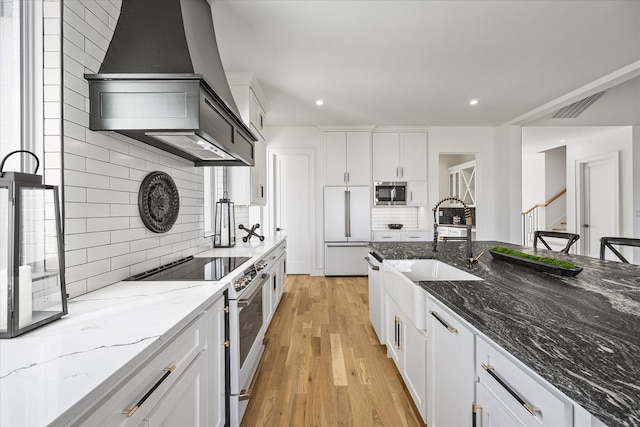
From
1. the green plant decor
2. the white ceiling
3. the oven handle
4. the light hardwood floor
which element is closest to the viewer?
the green plant decor

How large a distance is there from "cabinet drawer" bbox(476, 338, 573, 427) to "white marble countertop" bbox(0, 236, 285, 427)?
1.02m

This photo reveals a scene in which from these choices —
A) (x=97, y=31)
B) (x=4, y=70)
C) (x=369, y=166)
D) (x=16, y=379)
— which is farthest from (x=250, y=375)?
(x=369, y=166)

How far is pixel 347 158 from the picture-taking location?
5.23m

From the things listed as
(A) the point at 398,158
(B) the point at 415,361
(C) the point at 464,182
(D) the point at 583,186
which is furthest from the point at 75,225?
(D) the point at 583,186

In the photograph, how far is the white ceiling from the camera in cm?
223

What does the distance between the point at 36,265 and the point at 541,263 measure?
7.76ft

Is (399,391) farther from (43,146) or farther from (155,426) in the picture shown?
(43,146)

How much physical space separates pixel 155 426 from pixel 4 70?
4.73 ft

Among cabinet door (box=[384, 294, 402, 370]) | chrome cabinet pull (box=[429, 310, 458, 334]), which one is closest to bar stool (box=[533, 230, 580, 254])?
cabinet door (box=[384, 294, 402, 370])

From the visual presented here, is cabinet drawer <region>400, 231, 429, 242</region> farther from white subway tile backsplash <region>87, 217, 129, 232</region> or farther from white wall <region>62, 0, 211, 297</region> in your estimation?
white subway tile backsplash <region>87, 217, 129, 232</region>

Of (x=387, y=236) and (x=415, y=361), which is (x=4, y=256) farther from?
(x=387, y=236)

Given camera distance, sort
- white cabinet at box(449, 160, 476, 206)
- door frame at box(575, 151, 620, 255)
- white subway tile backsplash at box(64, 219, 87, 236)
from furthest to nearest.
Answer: white cabinet at box(449, 160, 476, 206) < door frame at box(575, 151, 620, 255) < white subway tile backsplash at box(64, 219, 87, 236)

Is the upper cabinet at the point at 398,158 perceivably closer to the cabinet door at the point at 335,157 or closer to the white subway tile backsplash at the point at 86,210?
the cabinet door at the point at 335,157

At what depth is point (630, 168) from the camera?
5.19 metres
